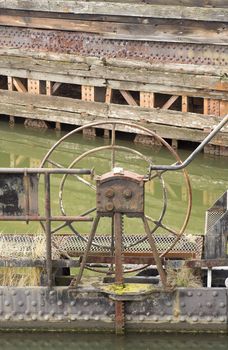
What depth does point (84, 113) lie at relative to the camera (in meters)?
17.7

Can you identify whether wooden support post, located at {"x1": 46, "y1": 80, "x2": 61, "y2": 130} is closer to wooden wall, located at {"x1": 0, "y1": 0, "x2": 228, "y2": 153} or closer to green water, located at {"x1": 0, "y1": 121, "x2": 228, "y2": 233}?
wooden wall, located at {"x1": 0, "y1": 0, "x2": 228, "y2": 153}

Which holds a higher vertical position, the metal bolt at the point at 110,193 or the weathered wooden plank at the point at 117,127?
the weathered wooden plank at the point at 117,127

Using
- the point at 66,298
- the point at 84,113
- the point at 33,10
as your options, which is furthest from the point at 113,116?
the point at 66,298

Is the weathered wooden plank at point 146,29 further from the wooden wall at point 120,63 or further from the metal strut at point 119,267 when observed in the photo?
the metal strut at point 119,267

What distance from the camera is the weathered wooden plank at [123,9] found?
16266mm

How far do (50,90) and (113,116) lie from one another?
1.86 m

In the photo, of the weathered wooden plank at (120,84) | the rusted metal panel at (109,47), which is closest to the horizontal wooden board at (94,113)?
the weathered wooden plank at (120,84)

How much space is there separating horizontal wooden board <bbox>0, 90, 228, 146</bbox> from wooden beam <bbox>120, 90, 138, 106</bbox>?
0.65 feet

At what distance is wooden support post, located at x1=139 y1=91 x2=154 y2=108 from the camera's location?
16.8 meters

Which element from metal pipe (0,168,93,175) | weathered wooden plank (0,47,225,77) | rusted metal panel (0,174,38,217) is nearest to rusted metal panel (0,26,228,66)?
weathered wooden plank (0,47,225,77)

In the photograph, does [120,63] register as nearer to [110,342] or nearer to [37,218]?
[37,218]

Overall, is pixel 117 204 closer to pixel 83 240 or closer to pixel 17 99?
pixel 83 240

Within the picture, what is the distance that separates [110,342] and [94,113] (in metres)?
8.92

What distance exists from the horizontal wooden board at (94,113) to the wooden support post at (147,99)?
173 mm
